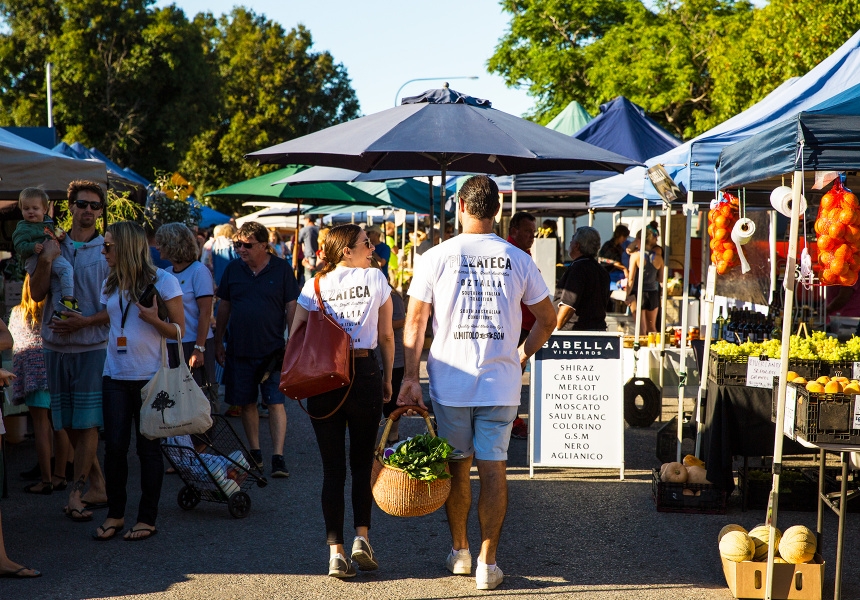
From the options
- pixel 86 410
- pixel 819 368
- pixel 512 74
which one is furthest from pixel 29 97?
pixel 819 368

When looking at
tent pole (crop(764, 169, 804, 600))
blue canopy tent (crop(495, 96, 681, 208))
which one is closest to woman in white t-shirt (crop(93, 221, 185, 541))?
tent pole (crop(764, 169, 804, 600))

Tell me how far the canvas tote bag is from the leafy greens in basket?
144cm

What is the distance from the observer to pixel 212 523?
6.17 m

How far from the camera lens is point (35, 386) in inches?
273

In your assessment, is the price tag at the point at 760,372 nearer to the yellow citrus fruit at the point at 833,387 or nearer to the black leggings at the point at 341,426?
the yellow citrus fruit at the point at 833,387

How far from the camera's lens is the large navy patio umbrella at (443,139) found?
6465mm

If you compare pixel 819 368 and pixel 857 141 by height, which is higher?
pixel 857 141

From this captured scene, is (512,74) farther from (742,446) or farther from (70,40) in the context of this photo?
(742,446)

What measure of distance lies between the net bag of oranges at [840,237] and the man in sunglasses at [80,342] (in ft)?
14.2

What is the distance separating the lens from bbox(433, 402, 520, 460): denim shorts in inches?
191

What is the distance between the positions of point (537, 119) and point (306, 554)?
113 feet

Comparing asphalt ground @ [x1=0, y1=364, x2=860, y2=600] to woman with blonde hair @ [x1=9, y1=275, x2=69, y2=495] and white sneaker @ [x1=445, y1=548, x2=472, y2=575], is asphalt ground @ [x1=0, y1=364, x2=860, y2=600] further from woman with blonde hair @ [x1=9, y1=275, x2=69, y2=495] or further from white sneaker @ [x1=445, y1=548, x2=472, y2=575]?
woman with blonde hair @ [x1=9, y1=275, x2=69, y2=495]

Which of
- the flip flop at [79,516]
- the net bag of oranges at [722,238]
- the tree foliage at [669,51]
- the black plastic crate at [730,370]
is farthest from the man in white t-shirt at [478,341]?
the tree foliage at [669,51]

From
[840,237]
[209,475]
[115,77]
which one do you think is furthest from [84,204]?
[115,77]
